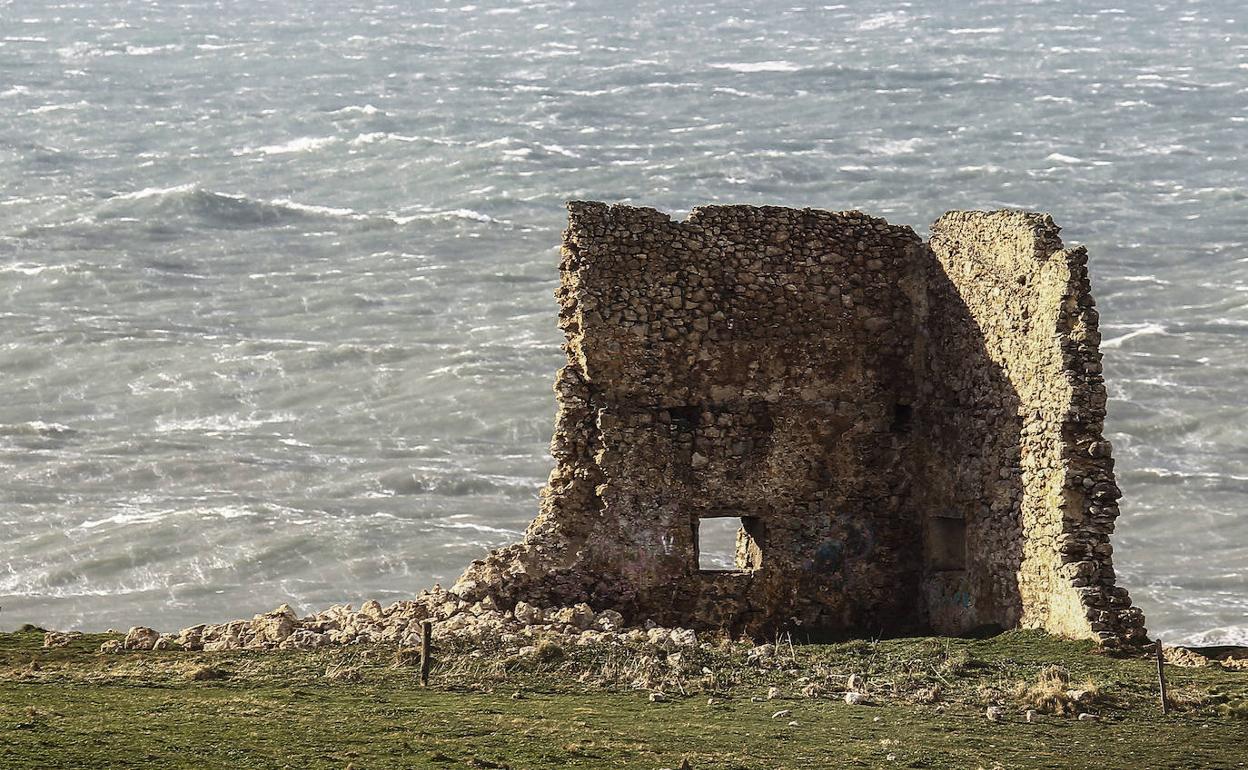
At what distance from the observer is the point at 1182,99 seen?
95.9 m

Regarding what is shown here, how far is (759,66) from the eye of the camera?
105 meters

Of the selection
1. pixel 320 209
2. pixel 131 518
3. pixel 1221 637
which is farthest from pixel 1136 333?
pixel 320 209

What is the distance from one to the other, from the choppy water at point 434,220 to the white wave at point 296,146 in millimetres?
218

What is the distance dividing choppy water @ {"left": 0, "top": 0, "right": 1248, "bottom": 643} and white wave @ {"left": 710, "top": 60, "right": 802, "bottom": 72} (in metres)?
0.48

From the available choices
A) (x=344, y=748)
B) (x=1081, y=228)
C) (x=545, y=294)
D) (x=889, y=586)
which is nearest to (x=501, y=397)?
(x=545, y=294)

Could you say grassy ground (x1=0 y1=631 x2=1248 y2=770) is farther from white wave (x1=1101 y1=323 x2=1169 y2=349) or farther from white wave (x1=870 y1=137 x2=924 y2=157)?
white wave (x1=870 y1=137 x2=924 y2=157)

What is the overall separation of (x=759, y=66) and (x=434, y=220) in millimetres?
29967

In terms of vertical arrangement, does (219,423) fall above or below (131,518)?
above

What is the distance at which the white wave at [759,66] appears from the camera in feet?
342

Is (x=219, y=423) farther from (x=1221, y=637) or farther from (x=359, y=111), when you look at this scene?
(x=359, y=111)

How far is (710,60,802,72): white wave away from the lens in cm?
10425

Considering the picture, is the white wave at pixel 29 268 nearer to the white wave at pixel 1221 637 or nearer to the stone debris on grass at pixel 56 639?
the white wave at pixel 1221 637

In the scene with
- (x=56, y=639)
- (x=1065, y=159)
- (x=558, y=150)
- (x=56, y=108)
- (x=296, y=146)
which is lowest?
(x=56, y=639)

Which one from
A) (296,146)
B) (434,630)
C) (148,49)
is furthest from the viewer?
(148,49)
